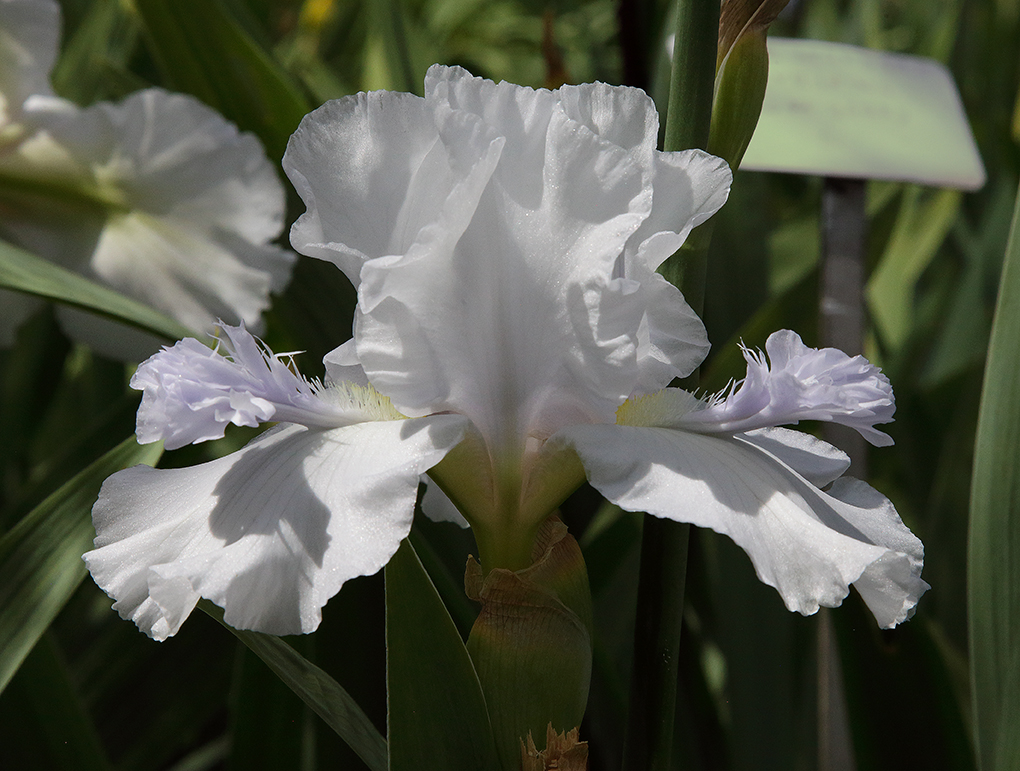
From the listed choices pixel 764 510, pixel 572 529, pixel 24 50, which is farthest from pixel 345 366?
pixel 24 50

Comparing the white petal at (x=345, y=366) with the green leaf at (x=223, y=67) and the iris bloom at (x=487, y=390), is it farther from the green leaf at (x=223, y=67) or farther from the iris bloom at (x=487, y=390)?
the green leaf at (x=223, y=67)

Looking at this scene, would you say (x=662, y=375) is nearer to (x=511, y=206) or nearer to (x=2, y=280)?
(x=511, y=206)

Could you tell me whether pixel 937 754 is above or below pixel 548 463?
below

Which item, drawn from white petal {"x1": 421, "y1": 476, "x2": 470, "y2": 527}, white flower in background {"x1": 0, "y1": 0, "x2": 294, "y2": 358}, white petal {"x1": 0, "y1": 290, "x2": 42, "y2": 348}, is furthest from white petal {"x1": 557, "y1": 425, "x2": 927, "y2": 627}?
white petal {"x1": 0, "y1": 290, "x2": 42, "y2": 348}

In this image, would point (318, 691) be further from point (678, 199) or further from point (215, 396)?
point (678, 199)

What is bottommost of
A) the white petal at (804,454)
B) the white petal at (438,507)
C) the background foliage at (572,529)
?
the background foliage at (572,529)

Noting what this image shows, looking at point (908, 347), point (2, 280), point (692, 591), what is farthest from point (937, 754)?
point (2, 280)

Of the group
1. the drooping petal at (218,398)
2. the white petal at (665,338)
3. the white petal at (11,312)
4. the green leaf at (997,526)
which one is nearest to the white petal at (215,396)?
the drooping petal at (218,398)
